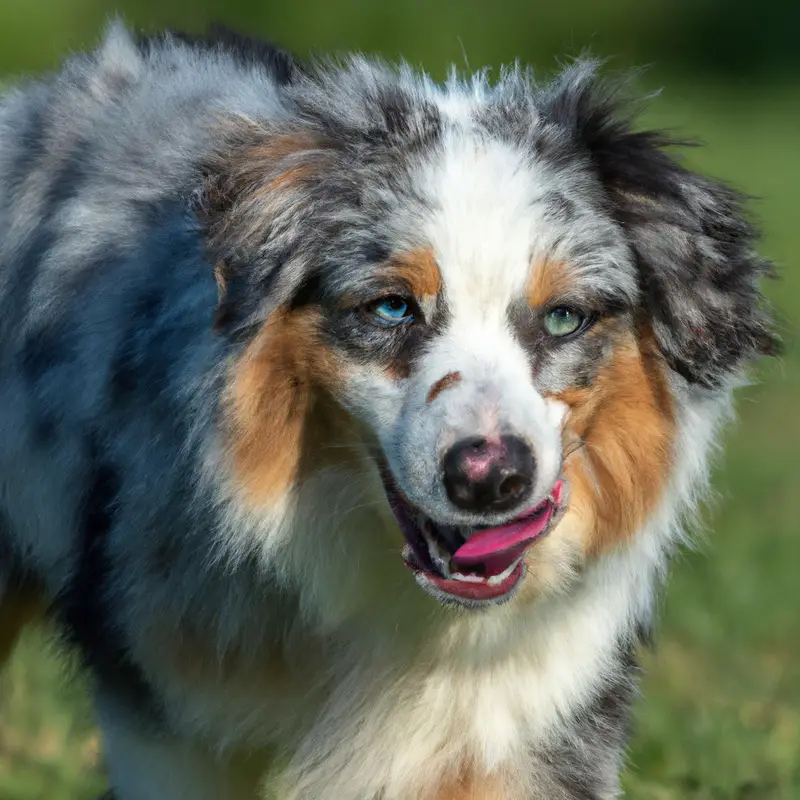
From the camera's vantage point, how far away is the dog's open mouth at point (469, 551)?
3697 millimetres

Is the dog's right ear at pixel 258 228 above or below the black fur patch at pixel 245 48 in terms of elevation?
below

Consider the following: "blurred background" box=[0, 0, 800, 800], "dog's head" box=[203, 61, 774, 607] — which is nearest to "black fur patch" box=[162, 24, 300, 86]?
"blurred background" box=[0, 0, 800, 800]

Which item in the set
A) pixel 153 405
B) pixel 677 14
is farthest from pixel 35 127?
pixel 677 14

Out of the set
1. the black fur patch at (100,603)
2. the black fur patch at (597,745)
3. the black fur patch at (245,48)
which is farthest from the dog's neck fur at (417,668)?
the black fur patch at (245,48)

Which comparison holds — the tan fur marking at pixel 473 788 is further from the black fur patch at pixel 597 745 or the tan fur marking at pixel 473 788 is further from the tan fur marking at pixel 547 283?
the tan fur marking at pixel 547 283

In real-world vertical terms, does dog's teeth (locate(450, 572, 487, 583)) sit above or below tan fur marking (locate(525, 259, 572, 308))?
below

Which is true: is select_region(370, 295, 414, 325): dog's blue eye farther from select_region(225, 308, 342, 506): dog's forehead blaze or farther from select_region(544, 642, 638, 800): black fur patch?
select_region(544, 642, 638, 800): black fur patch

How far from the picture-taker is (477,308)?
3.66 meters

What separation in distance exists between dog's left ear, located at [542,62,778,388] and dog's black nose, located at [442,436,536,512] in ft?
2.42

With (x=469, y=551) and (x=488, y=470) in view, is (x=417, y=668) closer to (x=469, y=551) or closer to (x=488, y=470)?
(x=469, y=551)

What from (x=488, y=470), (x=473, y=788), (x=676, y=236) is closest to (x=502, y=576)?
(x=488, y=470)

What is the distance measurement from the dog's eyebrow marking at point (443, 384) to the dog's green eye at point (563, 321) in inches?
12.7

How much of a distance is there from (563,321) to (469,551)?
1.96ft

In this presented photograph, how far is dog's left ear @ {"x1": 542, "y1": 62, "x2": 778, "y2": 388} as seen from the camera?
3979 mm
